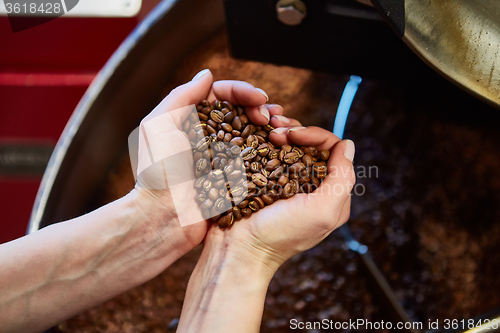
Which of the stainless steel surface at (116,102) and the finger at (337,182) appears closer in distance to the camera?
the finger at (337,182)

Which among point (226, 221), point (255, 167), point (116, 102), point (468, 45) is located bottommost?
point (226, 221)

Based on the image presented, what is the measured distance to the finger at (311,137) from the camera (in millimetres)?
857

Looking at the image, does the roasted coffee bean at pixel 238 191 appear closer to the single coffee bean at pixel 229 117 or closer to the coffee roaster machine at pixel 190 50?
the single coffee bean at pixel 229 117

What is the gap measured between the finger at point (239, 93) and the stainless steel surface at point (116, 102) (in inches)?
9.8

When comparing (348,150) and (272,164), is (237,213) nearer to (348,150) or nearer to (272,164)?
(272,164)

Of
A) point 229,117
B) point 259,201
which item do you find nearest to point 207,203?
point 259,201

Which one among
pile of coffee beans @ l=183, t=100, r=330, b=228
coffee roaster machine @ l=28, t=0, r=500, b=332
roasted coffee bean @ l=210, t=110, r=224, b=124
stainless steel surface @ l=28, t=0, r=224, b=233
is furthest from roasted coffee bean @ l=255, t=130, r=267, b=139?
stainless steel surface @ l=28, t=0, r=224, b=233

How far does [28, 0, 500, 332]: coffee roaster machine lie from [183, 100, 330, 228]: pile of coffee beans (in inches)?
11.2

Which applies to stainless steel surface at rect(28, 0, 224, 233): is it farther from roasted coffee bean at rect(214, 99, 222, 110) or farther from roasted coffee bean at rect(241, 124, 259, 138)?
roasted coffee bean at rect(241, 124, 259, 138)

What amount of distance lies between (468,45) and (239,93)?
52 centimetres

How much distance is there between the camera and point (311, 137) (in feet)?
2.83

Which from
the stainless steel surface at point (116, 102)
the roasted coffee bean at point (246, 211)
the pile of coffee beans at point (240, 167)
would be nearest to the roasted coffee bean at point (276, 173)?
the pile of coffee beans at point (240, 167)

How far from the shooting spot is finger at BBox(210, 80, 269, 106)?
0.85m

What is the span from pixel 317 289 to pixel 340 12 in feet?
2.84
